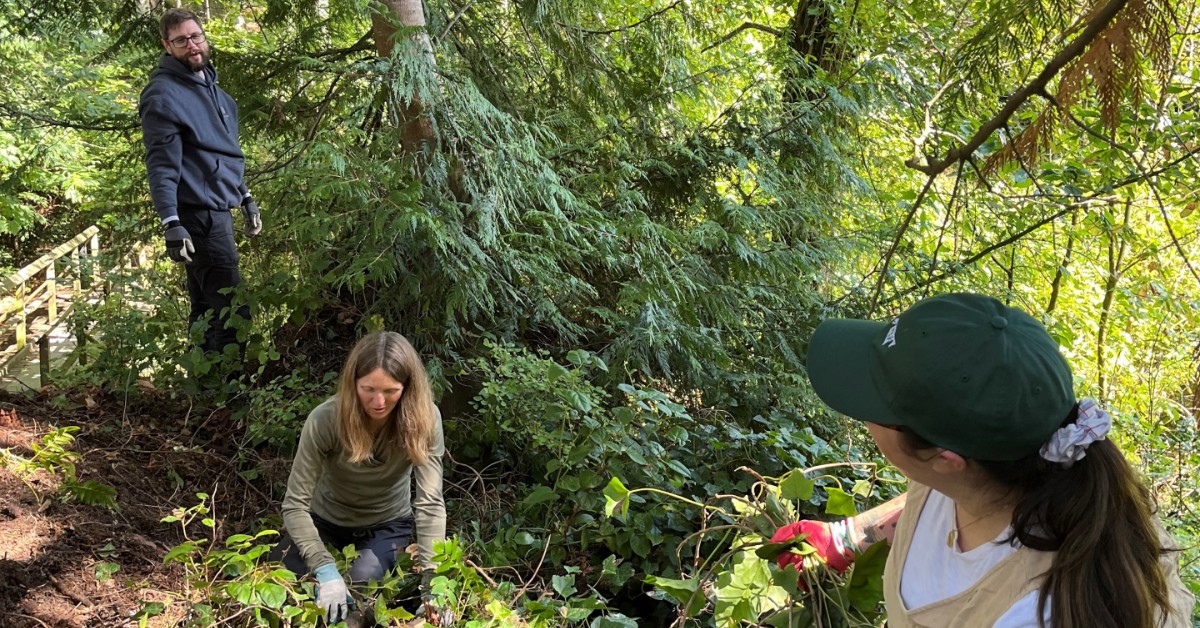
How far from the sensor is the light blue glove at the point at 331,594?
2.72 meters

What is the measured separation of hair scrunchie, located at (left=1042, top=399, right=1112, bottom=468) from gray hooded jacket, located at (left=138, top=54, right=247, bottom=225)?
405 cm

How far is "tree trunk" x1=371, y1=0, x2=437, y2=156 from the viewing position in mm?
3854

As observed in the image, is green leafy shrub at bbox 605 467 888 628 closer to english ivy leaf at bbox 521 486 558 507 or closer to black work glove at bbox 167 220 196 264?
english ivy leaf at bbox 521 486 558 507

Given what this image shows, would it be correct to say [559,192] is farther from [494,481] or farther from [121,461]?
[121,461]

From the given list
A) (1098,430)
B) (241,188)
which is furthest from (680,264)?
(1098,430)

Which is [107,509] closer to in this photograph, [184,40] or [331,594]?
[331,594]

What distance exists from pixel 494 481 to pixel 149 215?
265cm

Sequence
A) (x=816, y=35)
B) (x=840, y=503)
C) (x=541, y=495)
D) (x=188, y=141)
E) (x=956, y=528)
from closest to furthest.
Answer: (x=956, y=528) < (x=840, y=503) < (x=541, y=495) < (x=188, y=141) < (x=816, y=35)

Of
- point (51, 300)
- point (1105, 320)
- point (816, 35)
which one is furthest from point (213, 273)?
point (1105, 320)

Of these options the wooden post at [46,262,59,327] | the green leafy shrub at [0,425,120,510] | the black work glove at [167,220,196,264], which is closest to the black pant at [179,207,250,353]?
the black work glove at [167,220,196,264]

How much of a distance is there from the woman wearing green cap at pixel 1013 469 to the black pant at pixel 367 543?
2350 mm

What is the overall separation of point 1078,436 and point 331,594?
2.38 meters

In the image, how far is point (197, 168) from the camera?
13.9 feet

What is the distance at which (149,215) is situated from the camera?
4.78 metres
